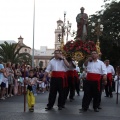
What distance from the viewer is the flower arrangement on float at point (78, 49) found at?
13.6m

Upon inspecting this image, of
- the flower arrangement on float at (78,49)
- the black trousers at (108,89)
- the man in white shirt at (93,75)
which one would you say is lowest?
the black trousers at (108,89)

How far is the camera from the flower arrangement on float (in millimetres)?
13562

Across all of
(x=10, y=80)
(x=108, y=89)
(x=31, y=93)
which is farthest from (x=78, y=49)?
(x=108, y=89)

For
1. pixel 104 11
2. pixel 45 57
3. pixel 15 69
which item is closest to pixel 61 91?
pixel 15 69

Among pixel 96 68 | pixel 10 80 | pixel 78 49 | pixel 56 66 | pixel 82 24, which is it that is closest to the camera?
pixel 96 68

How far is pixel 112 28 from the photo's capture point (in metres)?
47.4

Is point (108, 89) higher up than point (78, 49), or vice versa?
point (78, 49)

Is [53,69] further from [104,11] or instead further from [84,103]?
[104,11]

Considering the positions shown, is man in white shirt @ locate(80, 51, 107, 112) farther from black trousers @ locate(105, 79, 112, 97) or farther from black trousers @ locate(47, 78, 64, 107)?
black trousers @ locate(105, 79, 112, 97)

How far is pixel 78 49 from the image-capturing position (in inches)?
534

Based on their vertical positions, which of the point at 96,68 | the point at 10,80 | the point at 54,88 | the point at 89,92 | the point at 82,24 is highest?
the point at 82,24

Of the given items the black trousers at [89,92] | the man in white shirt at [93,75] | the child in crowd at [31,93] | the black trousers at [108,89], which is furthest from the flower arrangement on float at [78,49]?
the black trousers at [108,89]

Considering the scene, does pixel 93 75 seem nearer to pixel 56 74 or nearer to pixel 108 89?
pixel 56 74

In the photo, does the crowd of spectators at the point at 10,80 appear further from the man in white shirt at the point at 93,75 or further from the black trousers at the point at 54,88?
the man in white shirt at the point at 93,75
